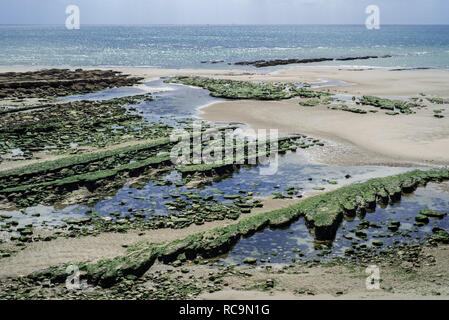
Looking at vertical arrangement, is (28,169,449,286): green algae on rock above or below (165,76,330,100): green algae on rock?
below

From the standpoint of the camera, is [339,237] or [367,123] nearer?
[339,237]

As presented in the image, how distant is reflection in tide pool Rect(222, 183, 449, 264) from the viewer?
14.4m

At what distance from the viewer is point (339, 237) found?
15.5 meters

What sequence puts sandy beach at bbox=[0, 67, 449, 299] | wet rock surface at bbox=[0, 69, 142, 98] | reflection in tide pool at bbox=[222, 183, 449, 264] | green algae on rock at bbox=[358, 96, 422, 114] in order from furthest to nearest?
wet rock surface at bbox=[0, 69, 142, 98] → green algae on rock at bbox=[358, 96, 422, 114] → reflection in tide pool at bbox=[222, 183, 449, 264] → sandy beach at bbox=[0, 67, 449, 299]

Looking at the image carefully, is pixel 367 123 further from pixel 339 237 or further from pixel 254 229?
pixel 254 229

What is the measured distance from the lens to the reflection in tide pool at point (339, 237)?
14391mm

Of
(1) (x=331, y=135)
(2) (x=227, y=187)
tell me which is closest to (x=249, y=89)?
(1) (x=331, y=135)

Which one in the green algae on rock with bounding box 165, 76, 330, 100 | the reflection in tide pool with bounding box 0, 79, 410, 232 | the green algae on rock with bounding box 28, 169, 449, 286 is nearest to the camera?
the green algae on rock with bounding box 28, 169, 449, 286

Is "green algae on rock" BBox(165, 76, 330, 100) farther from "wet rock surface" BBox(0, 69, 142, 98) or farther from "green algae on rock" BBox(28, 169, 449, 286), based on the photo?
"green algae on rock" BBox(28, 169, 449, 286)

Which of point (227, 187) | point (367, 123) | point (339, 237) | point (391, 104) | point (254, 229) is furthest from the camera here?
point (391, 104)

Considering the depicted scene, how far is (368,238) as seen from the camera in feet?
50.5

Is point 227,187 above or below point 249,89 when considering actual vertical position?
below

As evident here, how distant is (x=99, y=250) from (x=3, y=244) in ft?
12.1

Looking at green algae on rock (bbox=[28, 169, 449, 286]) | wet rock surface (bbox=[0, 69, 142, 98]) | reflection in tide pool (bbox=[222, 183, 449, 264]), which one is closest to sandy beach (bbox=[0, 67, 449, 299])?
green algae on rock (bbox=[28, 169, 449, 286])
